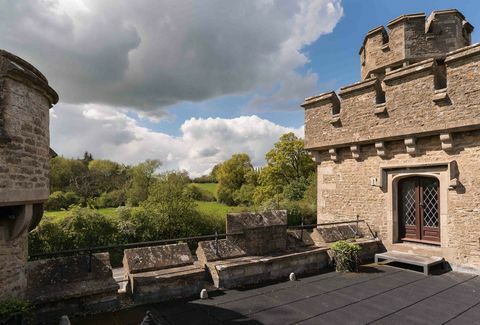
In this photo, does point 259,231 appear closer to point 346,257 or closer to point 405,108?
point 346,257

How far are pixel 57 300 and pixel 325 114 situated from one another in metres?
9.38

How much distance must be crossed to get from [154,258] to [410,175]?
24.7 feet

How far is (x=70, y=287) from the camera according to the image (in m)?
4.78

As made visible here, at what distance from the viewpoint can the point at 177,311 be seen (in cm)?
513

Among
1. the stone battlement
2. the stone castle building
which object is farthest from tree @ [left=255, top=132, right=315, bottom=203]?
the stone battlement

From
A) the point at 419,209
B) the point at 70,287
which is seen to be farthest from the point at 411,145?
the point at 70,287

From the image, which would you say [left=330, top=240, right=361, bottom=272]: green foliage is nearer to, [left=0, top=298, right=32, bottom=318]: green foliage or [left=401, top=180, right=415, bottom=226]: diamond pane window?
[left=401, top=180, right=415, bottom=226]: diamond pane window

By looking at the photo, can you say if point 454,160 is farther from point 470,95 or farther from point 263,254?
point 263,254

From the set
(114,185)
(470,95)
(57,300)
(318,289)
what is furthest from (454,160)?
(114,185)

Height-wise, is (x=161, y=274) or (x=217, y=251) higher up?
(x=217, y=251)

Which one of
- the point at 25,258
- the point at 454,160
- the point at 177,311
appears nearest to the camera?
the point at 25,258

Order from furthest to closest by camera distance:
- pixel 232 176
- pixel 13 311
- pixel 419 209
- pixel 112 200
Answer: pixel 232 176, pixel 112 200, pixel 419 209, pixel 13 311

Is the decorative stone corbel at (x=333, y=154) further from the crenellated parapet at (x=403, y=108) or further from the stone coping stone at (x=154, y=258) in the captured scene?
the stone coping stone at (x=154, y=258)

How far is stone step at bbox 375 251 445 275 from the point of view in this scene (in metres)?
7.40
